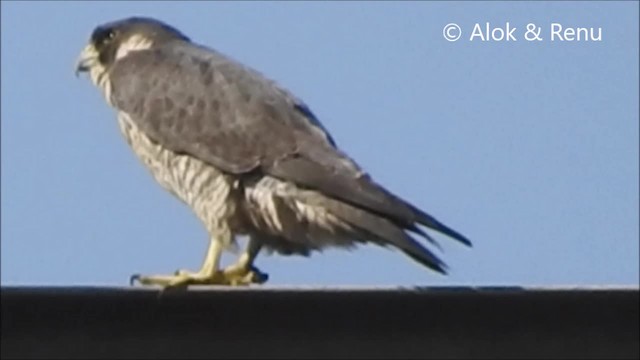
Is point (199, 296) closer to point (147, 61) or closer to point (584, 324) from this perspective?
point (584, 324)

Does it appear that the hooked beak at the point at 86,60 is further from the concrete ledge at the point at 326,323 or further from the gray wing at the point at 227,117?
the concrete ledge at the point at 326,323

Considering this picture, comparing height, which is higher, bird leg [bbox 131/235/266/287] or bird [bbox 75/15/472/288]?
bird [bbox 75/15/472/288]

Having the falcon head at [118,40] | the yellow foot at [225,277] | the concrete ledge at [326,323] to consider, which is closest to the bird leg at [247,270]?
the yellow foot at [225,277]

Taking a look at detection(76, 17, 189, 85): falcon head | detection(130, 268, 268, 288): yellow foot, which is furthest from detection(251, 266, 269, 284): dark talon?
detection(76, 17, 189, 85): falcon head

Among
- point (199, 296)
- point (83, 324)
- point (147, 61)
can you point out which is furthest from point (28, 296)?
point (147, 61)

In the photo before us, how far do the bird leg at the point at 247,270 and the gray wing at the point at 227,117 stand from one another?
230mm

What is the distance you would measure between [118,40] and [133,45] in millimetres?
68

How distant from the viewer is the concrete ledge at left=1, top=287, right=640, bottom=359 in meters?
2.30

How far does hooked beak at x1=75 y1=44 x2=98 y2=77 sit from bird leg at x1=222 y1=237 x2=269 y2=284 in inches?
46.4

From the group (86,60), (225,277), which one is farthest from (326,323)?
(86,60)

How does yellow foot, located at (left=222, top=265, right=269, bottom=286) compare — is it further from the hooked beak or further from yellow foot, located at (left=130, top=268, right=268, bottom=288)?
the hooked beak

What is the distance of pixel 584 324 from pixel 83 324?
769mm

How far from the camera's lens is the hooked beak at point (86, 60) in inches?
210

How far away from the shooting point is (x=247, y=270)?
440 centimetres
